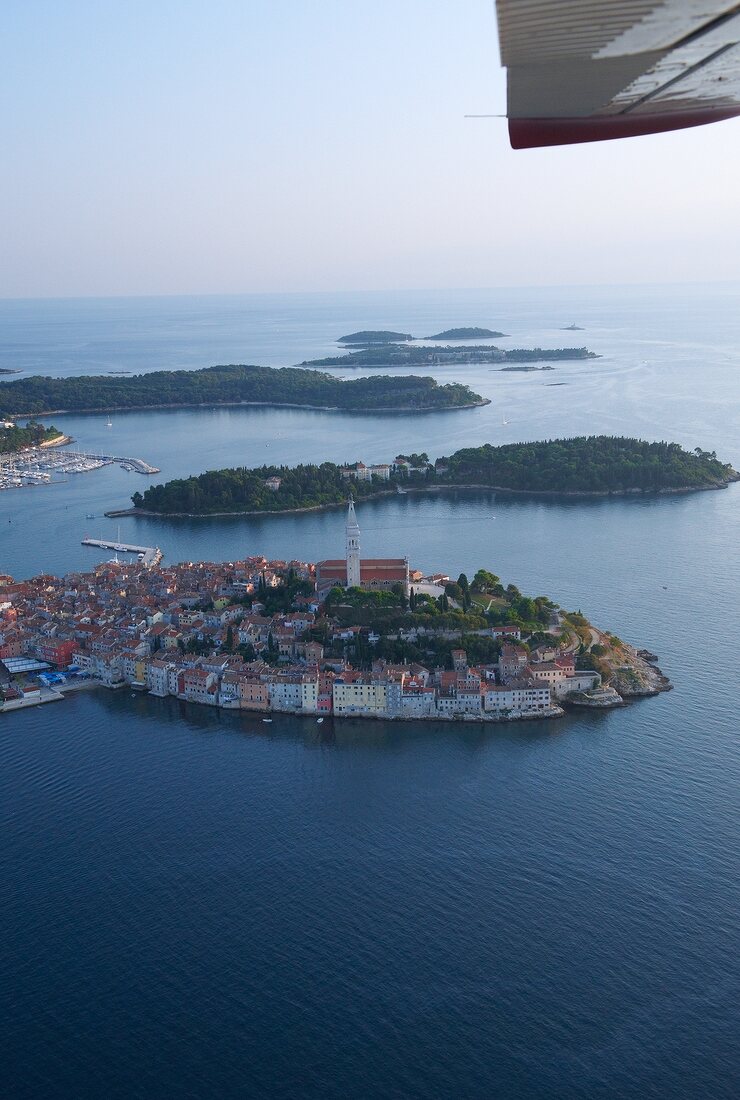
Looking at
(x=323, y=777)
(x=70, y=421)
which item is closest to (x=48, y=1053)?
(x=323, y=777)

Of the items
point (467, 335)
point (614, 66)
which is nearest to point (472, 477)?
Answer: point (614, 66)

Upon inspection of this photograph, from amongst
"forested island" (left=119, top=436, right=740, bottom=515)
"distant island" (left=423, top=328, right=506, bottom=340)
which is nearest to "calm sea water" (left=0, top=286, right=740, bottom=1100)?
"forested island" (left=119, top=436, right=740, bottom=515)

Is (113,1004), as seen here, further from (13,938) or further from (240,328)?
(240,328)

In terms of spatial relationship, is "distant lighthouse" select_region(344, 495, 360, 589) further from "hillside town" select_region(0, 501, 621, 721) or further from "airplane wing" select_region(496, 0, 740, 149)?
"airplane wing" select_region(496, 0, 740, 149)

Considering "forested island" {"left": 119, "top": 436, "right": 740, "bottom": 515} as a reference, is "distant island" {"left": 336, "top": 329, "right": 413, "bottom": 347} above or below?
above

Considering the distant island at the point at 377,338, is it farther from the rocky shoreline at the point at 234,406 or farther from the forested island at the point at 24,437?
the forested island at the point at 24,437

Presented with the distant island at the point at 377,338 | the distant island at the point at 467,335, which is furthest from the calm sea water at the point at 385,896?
the distant island at the point at 467,335
